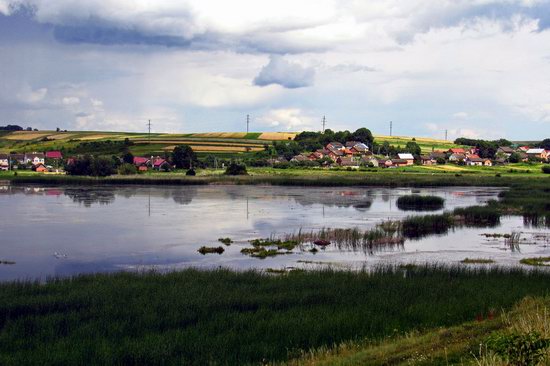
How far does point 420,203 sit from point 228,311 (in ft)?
169

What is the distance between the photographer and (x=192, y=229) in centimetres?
5022

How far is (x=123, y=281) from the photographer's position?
26141 mm

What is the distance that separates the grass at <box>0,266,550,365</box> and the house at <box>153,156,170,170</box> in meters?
111

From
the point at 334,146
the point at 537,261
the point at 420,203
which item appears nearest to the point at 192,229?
the point at 537,261

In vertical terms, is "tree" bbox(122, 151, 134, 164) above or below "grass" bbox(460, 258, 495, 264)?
above

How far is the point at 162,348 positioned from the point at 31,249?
84.0 ft

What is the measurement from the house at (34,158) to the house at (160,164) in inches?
1137

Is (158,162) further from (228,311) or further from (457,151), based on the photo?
(228,311)

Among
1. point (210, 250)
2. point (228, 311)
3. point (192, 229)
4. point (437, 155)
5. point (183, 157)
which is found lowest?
point (192, 229)

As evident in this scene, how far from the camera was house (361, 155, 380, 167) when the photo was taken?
149 metres

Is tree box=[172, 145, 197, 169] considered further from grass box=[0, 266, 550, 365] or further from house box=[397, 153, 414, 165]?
grass box=[0, 266, 550, 365]

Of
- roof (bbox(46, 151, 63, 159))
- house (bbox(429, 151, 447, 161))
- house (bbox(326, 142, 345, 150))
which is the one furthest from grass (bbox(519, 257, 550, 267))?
roof (bbox(46, 151, 63, 159))

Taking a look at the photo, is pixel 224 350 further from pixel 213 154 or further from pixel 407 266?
pixel 213 154

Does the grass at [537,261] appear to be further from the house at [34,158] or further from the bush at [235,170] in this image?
the house at [34,158]
